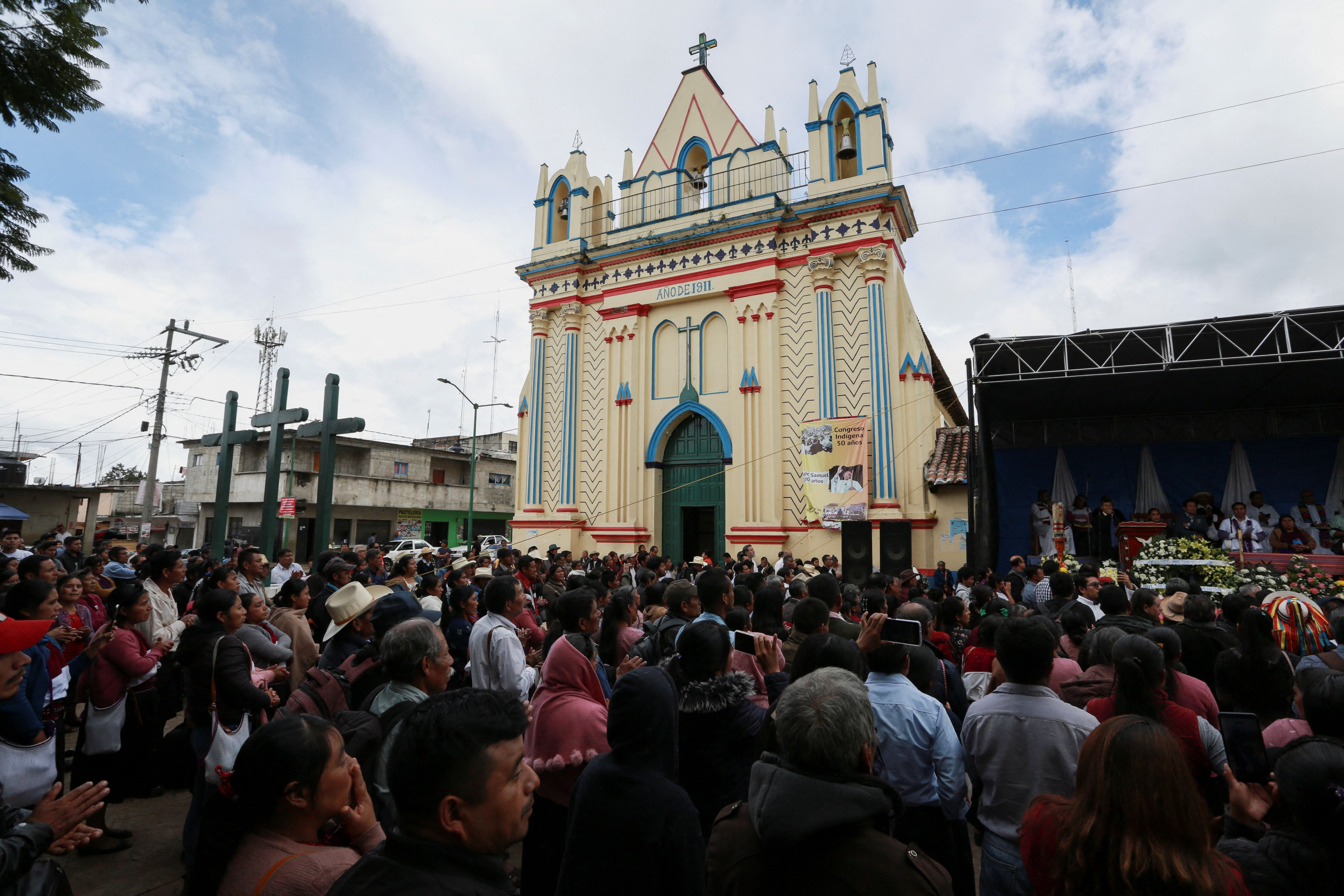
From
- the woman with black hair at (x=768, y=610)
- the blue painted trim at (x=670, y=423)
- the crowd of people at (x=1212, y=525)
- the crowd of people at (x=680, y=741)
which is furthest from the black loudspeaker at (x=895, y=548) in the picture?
the woman with black hair at (x=768, y=610)

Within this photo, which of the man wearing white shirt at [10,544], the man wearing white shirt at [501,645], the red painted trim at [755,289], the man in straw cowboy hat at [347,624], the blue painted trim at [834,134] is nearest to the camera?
the man in straw cowboy hat at [347,624]

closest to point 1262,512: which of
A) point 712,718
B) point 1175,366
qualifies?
point 1175,366

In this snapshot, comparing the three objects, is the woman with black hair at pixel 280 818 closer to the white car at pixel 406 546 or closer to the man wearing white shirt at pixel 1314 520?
the man wearing white shirt at pixel 1314 520

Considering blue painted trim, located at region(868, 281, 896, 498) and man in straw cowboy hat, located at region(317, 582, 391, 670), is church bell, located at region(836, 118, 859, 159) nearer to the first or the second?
blue painted trim, located at region(868, 281, 896, 498)

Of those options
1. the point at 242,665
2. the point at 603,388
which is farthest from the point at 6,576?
the point at 603,388

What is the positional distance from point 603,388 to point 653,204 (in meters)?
5.48

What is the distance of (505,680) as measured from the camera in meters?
3.97

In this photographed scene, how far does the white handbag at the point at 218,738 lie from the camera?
135 inches

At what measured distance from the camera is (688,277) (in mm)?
18062

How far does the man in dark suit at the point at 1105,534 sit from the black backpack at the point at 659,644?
14726 millimetres

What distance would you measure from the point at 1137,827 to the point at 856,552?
12.0 m

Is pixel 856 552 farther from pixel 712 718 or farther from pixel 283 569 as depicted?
pixel 712 718

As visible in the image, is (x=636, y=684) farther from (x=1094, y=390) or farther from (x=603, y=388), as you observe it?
(x=603, y=388)

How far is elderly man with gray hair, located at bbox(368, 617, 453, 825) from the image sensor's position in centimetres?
276
